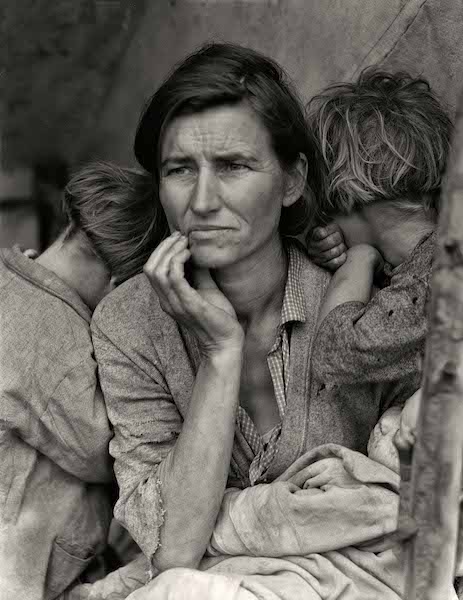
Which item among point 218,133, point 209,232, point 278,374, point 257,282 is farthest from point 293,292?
point 218,133

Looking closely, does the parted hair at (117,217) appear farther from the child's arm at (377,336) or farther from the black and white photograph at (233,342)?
the child's arm at (377,336)

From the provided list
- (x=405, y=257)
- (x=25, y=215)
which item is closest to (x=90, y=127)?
(x=25, y=215)

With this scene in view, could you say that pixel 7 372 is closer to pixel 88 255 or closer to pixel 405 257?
pixel 88 255

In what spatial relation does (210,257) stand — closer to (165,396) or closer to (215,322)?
(215,322)

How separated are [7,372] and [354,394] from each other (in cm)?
82

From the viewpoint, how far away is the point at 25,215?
3568mm

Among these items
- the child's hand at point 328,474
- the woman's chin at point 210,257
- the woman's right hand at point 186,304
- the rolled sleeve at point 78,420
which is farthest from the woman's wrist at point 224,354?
the rolled sleeve at point 78,420

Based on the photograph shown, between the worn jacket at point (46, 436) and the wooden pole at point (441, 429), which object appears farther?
the worn jacket at point (46, 436)

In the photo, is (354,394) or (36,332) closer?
(354,394)

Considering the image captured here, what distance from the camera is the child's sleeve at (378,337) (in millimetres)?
2121

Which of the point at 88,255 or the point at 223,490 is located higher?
the point at 88,255

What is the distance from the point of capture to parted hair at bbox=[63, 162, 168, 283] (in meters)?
2.53

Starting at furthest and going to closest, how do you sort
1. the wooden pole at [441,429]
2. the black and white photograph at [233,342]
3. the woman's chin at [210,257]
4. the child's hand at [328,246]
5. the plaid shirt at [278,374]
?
the child's hand at [328,246]
the plaid shirt at [278,374]
the woman's chin at [210,257]
the black and white photograph at [233,342]
the wooden pole at [441,429]

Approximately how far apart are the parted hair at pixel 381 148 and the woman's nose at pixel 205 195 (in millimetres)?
336
